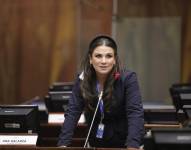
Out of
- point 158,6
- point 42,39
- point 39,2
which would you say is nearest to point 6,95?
point 42,39

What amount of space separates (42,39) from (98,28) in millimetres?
766

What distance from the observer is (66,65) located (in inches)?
248

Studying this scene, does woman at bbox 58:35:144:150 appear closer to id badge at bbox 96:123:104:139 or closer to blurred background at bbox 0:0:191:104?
id badge at bbox 96:123:104:139

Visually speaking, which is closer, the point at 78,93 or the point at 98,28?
the point at 78,93

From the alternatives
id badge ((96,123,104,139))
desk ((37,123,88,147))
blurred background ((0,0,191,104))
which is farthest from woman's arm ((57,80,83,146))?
blurred background ((0,0,191,104))

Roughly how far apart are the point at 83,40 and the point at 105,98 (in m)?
3.34

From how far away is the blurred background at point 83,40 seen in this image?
6180 mm

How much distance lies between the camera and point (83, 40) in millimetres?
6254

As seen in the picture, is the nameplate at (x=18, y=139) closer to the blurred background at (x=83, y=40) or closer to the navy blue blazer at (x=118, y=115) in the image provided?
the navy blue blazer at (x=118, y=115)

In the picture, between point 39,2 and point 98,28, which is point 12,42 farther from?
point 98,28

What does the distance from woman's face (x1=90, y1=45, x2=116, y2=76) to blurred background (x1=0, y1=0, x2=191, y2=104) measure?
322 cm

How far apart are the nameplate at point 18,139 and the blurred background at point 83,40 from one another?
335 cm

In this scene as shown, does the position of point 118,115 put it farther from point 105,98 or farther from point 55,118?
point 55,118

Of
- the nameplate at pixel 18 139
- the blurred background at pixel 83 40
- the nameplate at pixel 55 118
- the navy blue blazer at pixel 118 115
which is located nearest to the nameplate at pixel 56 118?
the nameplate at pixel 55 118
